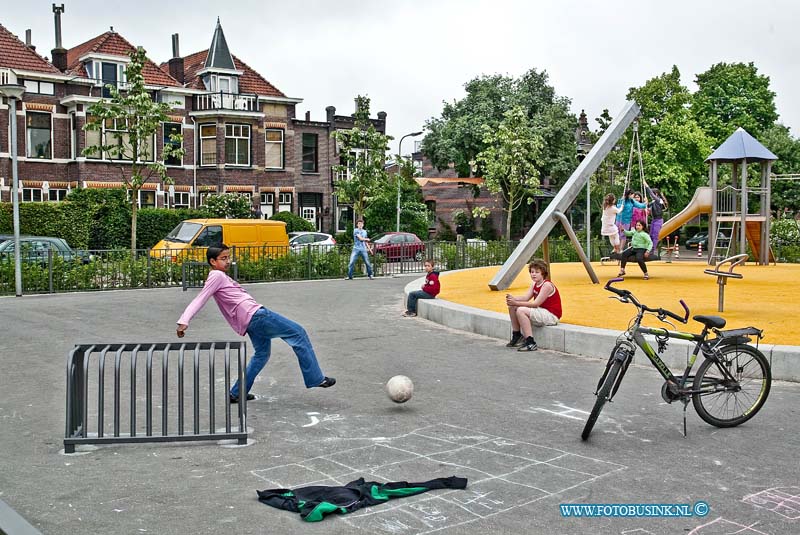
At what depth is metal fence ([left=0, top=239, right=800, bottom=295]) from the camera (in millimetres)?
20234

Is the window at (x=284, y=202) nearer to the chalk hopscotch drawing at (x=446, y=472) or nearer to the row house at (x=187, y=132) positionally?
the row house at (x=187, y=132)

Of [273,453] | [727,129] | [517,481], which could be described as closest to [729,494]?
[517,481]

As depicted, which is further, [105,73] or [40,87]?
[105,73]

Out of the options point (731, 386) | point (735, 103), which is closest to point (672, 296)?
point (731, 386)

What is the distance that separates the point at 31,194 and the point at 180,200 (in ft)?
24.9

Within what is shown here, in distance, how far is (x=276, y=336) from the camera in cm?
793

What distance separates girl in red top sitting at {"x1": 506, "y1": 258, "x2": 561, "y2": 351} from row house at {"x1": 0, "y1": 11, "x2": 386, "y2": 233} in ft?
102

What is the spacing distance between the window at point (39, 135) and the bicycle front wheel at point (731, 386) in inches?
1572

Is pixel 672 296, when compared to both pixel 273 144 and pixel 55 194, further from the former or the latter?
pixel 273 144

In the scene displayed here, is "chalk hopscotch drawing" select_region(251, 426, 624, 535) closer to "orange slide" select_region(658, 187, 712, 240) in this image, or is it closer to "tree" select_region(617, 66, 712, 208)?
"orange slide" select_region(658, 187, 712, 240)

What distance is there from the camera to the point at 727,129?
55.5 metres

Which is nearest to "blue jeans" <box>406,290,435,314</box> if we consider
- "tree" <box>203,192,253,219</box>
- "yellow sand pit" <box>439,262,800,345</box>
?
"yellow sand pit" <box>439,262,800,345</box>

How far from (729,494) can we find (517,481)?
1.39 meters

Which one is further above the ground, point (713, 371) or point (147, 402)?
point (713, 371)
